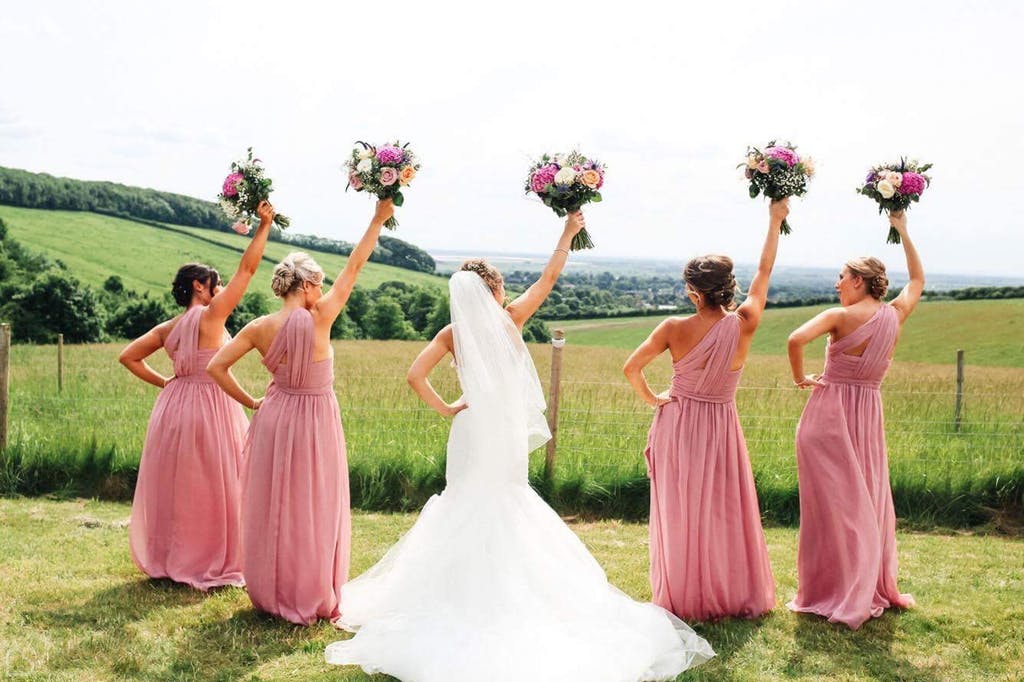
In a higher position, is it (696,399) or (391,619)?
(696,399)

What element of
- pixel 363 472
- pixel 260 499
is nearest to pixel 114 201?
pixel 363 472

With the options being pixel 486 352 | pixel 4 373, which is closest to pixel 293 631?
pixel 486 352

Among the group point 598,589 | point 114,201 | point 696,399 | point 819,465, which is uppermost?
point 114,201

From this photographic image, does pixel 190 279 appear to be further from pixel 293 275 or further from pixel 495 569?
pixel 495 569

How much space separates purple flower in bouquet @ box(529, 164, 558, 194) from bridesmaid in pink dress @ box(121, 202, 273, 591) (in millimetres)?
2635

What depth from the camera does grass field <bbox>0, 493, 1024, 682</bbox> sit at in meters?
5.52

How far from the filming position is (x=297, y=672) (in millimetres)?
5434

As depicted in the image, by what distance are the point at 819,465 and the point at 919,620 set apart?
1.27 meters

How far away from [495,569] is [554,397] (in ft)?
17.1

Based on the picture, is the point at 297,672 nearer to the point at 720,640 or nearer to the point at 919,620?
the point at 720,640

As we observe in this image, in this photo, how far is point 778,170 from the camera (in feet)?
21.3

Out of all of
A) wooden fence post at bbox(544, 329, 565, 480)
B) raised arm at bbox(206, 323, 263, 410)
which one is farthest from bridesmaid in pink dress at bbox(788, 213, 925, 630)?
wooden fence post at bbox(544, 329, 565, 480)

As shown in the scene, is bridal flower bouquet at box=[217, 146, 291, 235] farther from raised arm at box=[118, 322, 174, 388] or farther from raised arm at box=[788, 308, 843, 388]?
raised arm at box=[788, 308, 843, 388]

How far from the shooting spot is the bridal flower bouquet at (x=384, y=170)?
20.8ft
